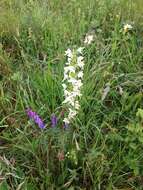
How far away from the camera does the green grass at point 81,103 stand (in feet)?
6.59

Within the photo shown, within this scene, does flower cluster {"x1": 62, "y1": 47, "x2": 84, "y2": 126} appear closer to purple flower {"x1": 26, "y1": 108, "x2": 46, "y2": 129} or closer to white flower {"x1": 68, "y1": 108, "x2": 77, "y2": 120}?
white flower {"x1": 68, "y1": 108, "x2": 77, "y2": 120}

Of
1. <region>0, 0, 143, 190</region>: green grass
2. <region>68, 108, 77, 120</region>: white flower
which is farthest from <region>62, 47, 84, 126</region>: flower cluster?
<region>0, 0, 143, 190</region>: green grass

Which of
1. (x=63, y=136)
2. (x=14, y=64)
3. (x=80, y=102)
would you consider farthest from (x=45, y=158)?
(x=14, y=64)

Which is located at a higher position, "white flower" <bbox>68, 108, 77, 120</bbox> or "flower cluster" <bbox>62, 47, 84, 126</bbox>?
"flower cluster" <bbox>62, 47, 84, 126</bbox>

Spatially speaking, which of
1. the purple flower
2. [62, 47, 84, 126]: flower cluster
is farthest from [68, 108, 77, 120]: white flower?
the purple flower

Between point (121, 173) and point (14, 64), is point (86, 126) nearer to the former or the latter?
point (121, 173)

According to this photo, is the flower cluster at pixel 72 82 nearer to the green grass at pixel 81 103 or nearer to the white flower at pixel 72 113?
Answer: the white flower at pixel 72 113

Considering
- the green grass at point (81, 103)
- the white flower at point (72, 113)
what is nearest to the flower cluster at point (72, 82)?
the white flower at point (72, 113)

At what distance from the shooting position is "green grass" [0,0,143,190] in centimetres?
201

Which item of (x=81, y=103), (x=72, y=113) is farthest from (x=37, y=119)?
(x=81, y=103)

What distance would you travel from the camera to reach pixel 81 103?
221 centimetres

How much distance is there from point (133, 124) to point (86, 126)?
263 mm

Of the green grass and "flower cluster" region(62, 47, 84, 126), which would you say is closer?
"flower cluster" region(62, 47, 84, 126)

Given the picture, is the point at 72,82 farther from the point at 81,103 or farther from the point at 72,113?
the point at 81,103
